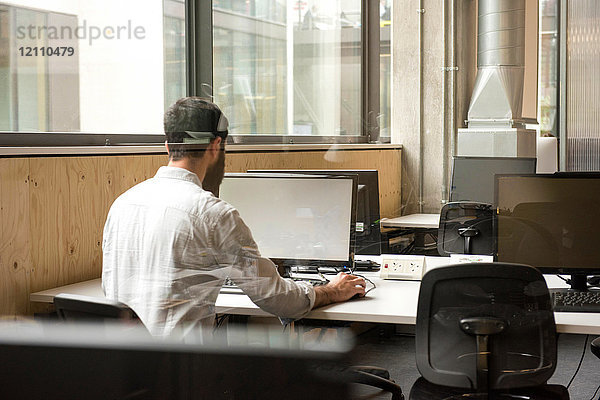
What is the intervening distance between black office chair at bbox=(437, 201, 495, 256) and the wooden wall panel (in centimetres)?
90

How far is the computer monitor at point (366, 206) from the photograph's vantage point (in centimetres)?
238

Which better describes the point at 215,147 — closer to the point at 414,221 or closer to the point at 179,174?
the point at 179,174

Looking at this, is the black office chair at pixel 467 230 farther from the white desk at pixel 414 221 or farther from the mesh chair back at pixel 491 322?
the mesh chair back at pixel 491 322

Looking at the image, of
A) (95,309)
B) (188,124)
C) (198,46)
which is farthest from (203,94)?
(95,309)

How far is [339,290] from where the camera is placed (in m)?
2.00

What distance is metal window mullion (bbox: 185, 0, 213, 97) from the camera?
285 centimetres

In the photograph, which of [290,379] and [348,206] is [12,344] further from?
[348,206]

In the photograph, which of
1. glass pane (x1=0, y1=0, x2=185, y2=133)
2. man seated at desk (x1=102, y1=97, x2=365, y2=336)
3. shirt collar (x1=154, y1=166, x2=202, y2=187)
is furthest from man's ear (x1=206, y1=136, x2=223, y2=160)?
glass pane (x1=0, y1=0, x2=185, y2=133)

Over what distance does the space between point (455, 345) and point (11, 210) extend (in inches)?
46.8

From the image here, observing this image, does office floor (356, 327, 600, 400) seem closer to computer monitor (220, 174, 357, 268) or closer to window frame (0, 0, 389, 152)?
computer monitor (220, 174, 357, 268)

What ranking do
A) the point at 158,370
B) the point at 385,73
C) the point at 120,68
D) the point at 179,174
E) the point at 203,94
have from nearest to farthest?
the point at 158,370 < the point at 179,174 < the point at 120,68 < the point at 203,94 < the point at 385,73

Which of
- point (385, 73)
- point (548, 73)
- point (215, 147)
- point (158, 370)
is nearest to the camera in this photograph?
point (158, 370)

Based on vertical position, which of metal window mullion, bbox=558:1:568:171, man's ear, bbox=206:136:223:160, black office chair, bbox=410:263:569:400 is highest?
metal window mullion, bbox=558:1:568:171

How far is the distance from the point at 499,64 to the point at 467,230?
42.8 inches
